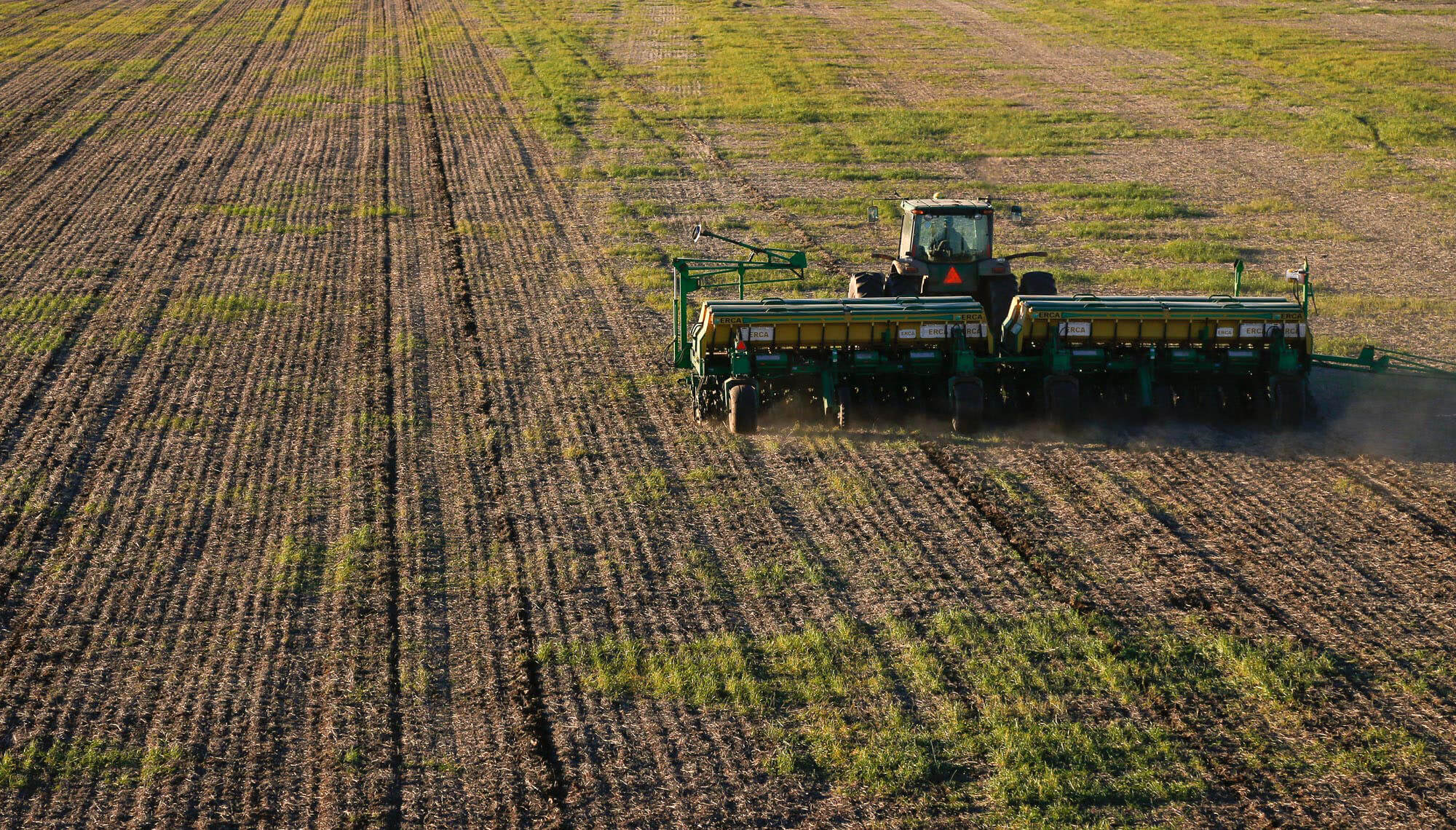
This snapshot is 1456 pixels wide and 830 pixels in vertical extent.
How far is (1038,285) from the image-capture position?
659 inches

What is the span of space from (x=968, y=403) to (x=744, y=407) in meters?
2.30

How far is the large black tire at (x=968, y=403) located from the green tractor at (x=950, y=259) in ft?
6.36

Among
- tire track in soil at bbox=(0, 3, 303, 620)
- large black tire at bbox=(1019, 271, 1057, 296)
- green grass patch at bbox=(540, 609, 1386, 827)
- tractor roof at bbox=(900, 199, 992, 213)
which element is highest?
tractor roof at bbox=(900, 199, 992, 213)

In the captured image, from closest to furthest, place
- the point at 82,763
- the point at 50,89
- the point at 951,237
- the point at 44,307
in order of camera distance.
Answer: the point at 82,763 → the point at 951,237 → the point at 44,307 → the point at 50,89

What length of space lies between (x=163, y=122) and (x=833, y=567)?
26.1 meters

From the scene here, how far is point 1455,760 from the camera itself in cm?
911

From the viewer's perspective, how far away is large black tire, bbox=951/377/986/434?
14.5 metres

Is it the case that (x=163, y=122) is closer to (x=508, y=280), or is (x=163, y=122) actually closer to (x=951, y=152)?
(x=508, y=280)

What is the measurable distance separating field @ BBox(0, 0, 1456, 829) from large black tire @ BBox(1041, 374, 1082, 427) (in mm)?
282

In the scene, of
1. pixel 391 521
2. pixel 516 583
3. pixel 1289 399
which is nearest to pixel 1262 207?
pixel 1289 399

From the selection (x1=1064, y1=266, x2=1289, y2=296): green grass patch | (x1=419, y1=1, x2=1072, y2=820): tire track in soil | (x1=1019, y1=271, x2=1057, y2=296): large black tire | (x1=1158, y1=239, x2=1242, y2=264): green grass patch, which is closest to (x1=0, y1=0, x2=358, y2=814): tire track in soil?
(x1=419, y1=1, x2=1072, y2=820): tire track in soil

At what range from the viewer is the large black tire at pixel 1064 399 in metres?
14.5

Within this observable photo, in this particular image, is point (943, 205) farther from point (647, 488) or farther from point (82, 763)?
point (82, 763)

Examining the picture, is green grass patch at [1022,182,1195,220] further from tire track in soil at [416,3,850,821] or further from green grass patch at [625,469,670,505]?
green grass patch at [625,469,670,505]
